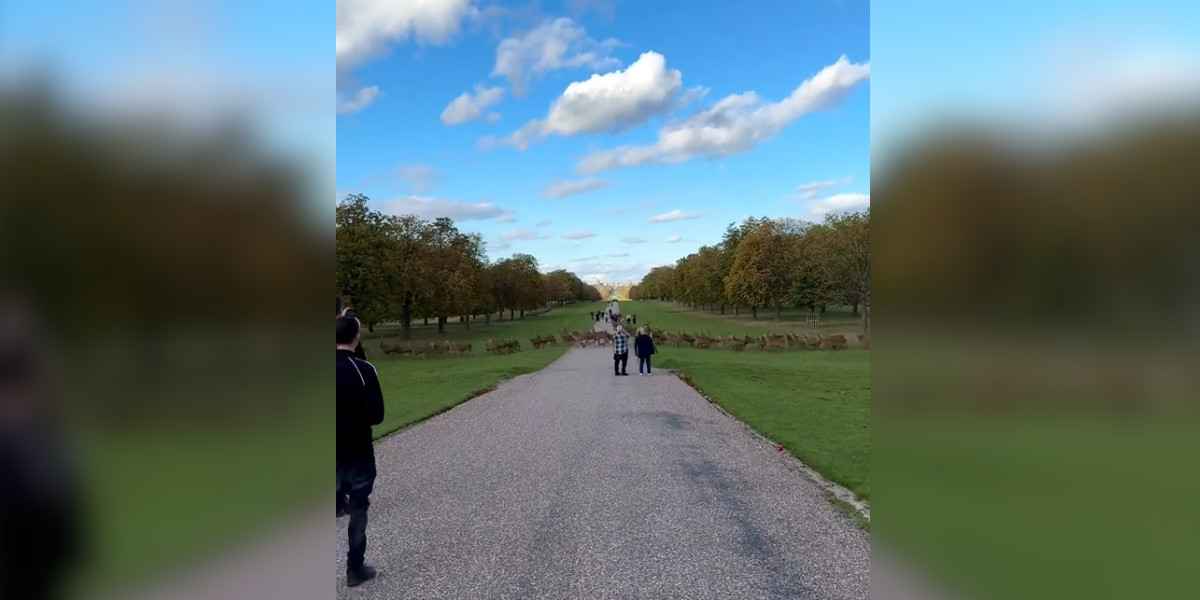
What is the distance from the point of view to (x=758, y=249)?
58.8 m

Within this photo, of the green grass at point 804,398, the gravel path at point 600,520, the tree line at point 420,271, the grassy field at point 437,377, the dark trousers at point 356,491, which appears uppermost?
the tree line at point 420,271

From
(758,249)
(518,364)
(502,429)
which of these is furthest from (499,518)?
(758,249)

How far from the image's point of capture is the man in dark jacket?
3695mm

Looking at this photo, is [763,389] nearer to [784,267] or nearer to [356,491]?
[356,491]

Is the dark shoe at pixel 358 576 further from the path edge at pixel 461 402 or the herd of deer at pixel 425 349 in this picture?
the herd of deer at pixel 425 349

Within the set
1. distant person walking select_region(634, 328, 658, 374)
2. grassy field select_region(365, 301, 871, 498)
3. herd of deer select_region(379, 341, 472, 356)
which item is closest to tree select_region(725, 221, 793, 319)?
grassy field select_region(365, 301, 871, 498)

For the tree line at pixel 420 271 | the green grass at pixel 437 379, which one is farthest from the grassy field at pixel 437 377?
the tree line at pixel 420 271

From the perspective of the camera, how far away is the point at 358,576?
5273 millimetres

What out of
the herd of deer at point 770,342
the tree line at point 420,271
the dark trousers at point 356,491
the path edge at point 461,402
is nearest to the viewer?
the dark trousers at point 356,491

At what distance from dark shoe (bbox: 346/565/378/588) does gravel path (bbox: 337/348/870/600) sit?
8 cm

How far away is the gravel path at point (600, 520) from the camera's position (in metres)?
5.71
